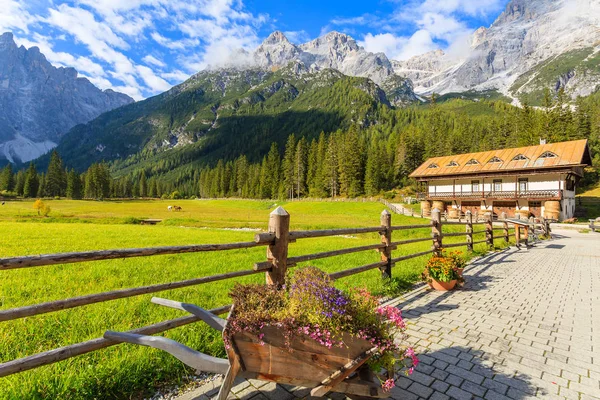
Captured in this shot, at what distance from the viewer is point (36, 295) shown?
6617mm

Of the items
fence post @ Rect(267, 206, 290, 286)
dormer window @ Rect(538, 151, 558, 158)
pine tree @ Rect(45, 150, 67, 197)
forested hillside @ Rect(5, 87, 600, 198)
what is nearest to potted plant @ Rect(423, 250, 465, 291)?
fence post @ Rect(267, 206, 290, 286)

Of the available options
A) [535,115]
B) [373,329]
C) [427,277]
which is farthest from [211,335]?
[535,115]

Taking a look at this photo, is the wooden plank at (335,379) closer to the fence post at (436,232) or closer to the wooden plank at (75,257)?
the wooden plank at (75,257)

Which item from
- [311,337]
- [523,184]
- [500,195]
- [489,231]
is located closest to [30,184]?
[489,231]

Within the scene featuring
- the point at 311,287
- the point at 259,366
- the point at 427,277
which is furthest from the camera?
the point at 427,277

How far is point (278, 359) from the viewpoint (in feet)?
7.56

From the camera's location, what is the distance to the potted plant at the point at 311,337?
2273 millimetres

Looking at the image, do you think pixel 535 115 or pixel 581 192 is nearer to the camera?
pixel 581 192

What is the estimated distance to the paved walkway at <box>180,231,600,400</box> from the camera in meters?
3.57

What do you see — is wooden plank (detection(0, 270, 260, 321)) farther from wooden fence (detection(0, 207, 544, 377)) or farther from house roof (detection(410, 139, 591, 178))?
house roof (detection(410, 139, 591, 178))

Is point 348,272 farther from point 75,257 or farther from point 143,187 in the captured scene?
point 143,187

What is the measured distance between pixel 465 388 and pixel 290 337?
285 cm

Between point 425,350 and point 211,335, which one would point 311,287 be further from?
point 425,350

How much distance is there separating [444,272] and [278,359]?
676 centimetres
